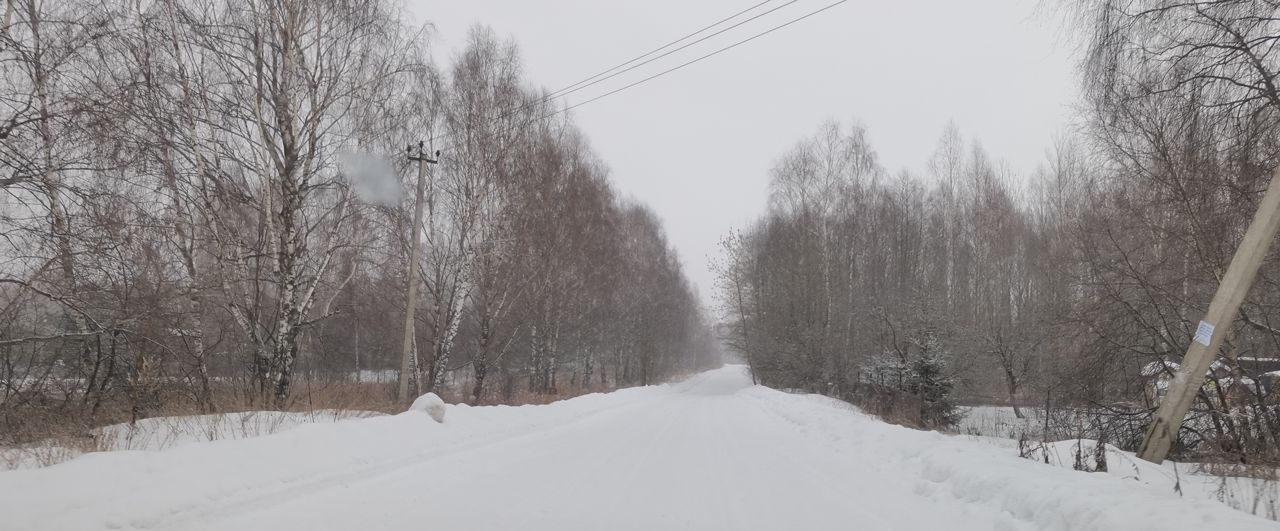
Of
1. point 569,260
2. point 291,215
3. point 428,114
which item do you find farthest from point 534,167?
point 291,215

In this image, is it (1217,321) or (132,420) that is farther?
(132,420)

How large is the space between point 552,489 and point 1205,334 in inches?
272

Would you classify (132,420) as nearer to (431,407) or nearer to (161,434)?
(161,434)

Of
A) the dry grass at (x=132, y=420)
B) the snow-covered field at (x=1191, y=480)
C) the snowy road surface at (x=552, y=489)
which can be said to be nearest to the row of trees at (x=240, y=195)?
the dry grass at (x=132, y=420)

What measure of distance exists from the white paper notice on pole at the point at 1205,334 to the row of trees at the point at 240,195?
11.2m

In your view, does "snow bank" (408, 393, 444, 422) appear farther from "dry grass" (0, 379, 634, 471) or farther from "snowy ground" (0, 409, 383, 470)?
"snowy ground" (0, 409, 383, 470)

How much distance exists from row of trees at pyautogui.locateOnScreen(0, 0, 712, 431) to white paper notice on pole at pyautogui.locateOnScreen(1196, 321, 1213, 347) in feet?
36.9

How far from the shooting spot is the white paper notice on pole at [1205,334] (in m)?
5.61

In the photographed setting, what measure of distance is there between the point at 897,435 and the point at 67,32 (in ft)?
38.2

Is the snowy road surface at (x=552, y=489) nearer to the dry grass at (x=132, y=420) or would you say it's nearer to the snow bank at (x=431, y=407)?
the snow bank at (x=431, y=407)

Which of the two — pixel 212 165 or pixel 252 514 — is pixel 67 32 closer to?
pixel 212 165

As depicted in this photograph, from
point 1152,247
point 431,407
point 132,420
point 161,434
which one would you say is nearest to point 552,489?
point 431,407

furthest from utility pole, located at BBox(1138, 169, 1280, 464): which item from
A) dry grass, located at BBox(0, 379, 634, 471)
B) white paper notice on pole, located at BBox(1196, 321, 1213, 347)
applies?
dry grass, located at BBox(0, 379, 634, 471)

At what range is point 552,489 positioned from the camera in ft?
17.9
